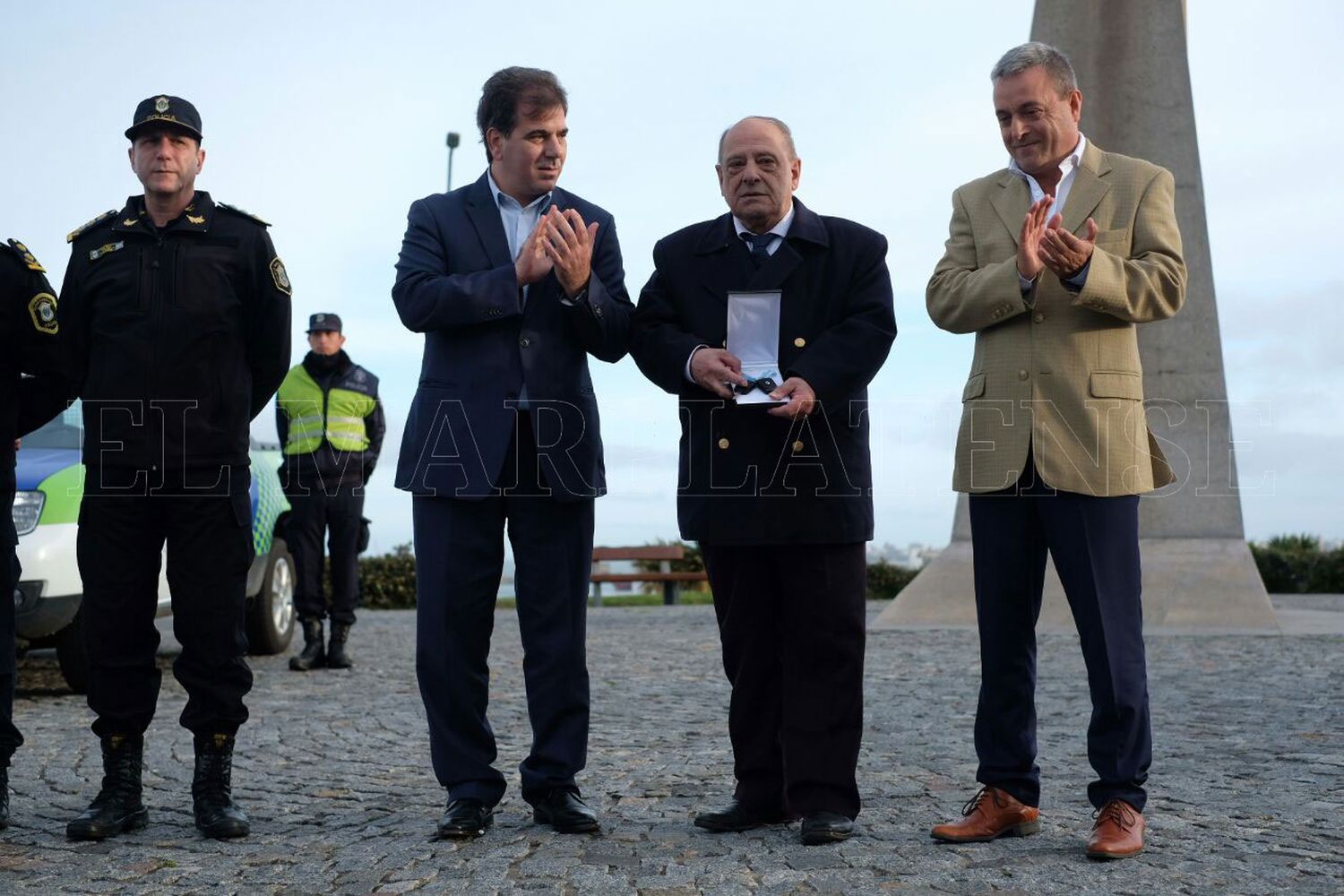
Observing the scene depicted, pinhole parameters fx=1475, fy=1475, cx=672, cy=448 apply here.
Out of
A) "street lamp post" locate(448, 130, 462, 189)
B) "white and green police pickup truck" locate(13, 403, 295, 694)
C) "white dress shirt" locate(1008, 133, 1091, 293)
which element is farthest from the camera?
"street lamp post" locate(448, 130, 462, 189)

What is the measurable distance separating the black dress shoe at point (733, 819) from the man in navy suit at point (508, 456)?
363mm

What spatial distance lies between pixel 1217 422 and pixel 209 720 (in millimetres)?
10540

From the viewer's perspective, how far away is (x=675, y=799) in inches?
196

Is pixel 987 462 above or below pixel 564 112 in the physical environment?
below

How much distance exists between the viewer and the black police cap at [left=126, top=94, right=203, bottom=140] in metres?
4.64

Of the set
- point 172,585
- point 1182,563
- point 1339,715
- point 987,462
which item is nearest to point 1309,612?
point 1182,563

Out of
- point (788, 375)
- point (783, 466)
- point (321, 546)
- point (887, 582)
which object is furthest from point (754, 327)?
point (887, 582)

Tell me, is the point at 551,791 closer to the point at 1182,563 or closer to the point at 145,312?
the point at 145,312

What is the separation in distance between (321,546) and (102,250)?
5.53 m

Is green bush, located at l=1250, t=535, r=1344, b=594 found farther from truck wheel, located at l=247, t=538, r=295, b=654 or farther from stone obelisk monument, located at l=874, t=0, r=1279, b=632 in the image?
truck wheel, located at l=247, t=538, r=295, b=654

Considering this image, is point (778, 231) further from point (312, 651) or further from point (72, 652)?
point (312, 651)

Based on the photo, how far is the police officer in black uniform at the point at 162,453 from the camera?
15.1ft

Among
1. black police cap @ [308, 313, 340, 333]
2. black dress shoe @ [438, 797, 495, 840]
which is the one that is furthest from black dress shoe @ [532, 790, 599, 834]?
black police cap @ [308, 313, 340, 333]

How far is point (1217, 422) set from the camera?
1307 cm
